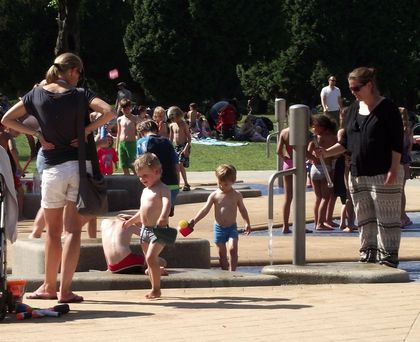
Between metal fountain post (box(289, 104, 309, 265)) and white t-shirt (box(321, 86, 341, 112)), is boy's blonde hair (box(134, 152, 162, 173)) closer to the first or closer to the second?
metal fountain post (box(289, 104, 309, 265))

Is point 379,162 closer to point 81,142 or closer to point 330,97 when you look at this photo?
point 81,142

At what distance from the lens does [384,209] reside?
422 inches

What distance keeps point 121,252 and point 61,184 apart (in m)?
1.49

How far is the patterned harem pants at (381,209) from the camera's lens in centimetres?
1070

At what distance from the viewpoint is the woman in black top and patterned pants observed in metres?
10.7

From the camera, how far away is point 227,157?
1288 inches

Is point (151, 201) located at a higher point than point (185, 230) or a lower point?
higher

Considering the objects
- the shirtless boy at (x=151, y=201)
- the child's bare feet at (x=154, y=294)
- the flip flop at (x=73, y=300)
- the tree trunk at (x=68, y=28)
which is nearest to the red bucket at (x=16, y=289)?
the flip flop at (x=73, y=300)

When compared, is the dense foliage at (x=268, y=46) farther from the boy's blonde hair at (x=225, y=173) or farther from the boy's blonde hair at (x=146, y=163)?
the boy's blonde hair at (x=146, y=163)

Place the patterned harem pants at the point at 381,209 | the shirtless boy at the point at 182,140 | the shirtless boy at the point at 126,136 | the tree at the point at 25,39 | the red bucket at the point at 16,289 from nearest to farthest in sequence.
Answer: the red bucket at the point at 16,289 → the patterned harem pants at the point at 381,209 → the shirtless boy at the point at 182,140 → the shirtless boy at the point at 126,136 → the tree at the point at 25,39

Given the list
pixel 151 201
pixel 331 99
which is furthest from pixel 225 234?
pixel 331 99

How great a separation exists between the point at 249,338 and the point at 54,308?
1549 mm

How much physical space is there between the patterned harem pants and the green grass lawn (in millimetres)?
17350

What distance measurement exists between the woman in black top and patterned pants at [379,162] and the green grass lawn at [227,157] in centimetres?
1741
